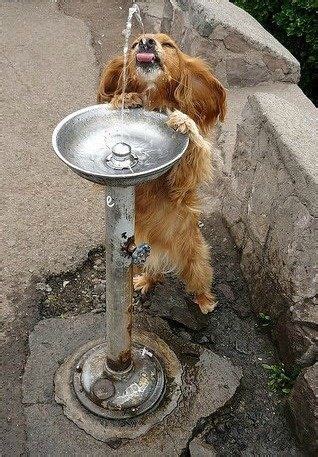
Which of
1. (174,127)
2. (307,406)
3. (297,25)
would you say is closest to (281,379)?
(307,406)

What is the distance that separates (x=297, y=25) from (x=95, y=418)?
→ 5.96 metres

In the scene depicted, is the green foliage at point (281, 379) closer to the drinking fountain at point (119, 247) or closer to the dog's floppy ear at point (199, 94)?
the drinking fountain at point (119, 247)

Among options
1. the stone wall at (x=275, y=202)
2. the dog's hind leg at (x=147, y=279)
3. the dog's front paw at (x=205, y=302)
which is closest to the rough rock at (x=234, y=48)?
the stone wall at (x=275, y=202)

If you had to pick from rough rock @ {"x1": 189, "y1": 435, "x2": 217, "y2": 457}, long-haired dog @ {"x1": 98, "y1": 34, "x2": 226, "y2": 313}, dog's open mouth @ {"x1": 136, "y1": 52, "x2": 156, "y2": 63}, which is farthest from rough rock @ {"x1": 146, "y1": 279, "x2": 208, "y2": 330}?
dog's open mouth @ {"x1": 136, "y1": 52, "x2": 156, "y2": 63}

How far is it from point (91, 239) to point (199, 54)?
9.03ft

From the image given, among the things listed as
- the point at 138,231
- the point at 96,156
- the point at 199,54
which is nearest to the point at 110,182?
the point at 96,156

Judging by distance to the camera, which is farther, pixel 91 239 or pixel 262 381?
pixel 91 239

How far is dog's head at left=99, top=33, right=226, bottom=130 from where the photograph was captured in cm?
287

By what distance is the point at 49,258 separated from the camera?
4.42 meters

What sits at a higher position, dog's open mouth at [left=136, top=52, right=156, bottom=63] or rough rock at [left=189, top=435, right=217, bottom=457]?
dog's open mouth at [left=136, top=52, right=156, bottom=63]

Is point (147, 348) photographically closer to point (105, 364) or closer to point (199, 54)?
point (105, 364)

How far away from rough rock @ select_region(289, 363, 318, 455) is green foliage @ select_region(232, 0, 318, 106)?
5295 mm

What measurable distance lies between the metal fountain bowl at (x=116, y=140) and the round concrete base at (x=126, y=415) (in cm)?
152

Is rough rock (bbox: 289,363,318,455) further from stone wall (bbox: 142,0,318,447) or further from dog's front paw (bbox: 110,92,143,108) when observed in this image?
dog's front paw (bbox: 110,92,143,108)
